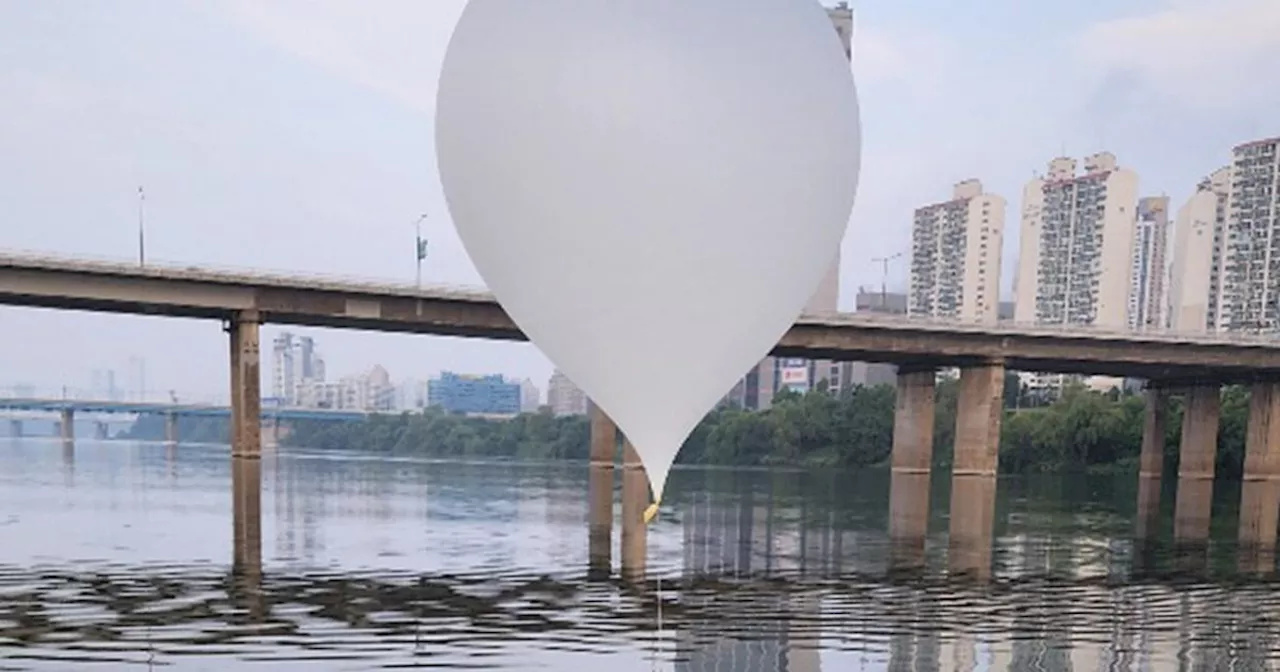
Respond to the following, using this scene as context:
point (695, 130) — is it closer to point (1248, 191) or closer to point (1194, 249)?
point (1248, 191)

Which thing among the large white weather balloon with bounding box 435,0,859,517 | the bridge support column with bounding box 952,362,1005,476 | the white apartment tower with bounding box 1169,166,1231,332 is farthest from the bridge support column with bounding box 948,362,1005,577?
the white apartment tower with bounding box 1169,166,1231,332

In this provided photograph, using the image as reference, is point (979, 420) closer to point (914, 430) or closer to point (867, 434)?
point (914, 430)

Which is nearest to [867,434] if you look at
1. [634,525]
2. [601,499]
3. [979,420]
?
[979,420]

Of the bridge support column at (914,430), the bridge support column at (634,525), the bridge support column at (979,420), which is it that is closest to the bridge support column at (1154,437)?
the bridge support column at (979,420)

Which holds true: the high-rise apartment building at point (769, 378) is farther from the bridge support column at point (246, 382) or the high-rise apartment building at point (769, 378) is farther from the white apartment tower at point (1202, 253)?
the bridge support column at point (246, 382)

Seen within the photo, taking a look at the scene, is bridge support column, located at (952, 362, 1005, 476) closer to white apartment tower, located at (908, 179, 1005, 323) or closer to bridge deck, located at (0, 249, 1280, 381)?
bridge deck, located at (0, 249, 1280, 381)
